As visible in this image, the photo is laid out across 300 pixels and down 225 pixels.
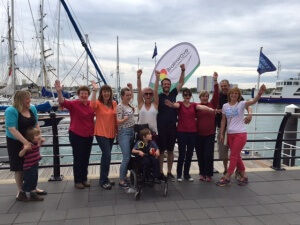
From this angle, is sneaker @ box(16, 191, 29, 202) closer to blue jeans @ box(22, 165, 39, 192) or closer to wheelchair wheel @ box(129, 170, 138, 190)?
blue jeans @ box(22, 165, 39, 192)

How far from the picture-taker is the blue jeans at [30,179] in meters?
3.82

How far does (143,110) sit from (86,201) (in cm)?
157

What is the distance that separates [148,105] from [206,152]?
4.29 feet

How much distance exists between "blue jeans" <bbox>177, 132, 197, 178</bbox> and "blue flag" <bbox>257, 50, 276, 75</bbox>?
8.26 metres

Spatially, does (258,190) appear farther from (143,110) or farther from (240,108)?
(143,110)

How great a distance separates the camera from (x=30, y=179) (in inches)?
152

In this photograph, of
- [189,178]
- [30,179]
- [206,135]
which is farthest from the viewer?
[189,178]

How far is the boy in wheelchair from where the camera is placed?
4098 mm

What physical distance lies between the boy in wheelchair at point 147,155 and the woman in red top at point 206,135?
0.94 m

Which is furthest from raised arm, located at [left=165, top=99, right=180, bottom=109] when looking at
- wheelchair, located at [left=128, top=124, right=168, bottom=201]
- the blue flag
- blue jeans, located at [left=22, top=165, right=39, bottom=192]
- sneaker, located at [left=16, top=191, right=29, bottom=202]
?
the blue flag

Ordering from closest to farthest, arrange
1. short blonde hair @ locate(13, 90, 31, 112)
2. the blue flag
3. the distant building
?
short blonde hair @ locate(13, 90, 31, 112) < the distant building < the blue flag

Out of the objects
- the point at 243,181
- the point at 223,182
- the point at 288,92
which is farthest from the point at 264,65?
the point at 288,92

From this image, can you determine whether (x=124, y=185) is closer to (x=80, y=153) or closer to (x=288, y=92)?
(x=80, y=153)

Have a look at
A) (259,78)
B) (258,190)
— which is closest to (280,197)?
(258,190)
